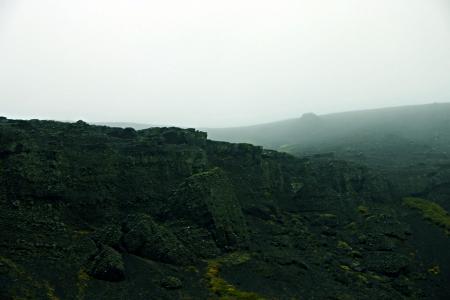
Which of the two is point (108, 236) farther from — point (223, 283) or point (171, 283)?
point (223, 283)

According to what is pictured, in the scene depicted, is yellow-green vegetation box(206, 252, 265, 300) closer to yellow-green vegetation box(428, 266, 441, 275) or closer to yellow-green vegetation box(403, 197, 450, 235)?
yellow-green vegetation box(428, 266, 441, 275)

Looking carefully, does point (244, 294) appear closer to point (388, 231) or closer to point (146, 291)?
point (146, 291)

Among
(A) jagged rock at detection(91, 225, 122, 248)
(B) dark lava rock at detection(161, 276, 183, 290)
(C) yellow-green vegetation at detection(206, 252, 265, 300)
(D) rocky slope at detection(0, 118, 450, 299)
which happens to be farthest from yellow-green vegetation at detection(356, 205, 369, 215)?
(A) jagged rock at detection(91, 225, 122, 248)

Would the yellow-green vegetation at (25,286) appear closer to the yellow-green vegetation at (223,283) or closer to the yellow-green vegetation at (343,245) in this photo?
the yellow-green vegetation at (223,283)

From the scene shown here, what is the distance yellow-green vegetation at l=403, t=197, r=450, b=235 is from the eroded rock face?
4567 centimetres

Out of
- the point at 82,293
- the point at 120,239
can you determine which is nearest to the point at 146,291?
the point at 82,293

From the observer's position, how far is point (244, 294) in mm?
54750

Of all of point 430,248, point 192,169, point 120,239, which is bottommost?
point 430,248

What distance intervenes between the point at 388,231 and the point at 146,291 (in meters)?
56.1

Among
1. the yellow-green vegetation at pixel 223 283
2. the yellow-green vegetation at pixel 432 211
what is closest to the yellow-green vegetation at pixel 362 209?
the yellow-green vegetation at pixel 432 211

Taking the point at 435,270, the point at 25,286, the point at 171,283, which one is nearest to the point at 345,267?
the point at 435,270

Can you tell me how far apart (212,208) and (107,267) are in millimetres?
25229

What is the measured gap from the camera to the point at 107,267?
168 feet

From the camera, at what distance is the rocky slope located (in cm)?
5231
